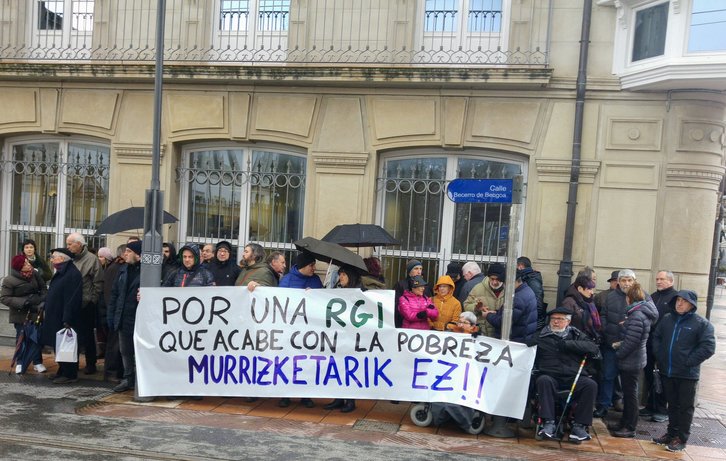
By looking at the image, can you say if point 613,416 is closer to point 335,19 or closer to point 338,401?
point 338,401

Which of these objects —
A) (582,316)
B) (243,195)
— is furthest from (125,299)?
(582,316)

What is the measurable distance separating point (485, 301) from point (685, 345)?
2071mm

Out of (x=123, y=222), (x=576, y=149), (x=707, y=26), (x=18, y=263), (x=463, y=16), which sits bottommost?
(x=18, y=263)

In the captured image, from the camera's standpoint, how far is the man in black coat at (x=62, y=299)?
862 cm

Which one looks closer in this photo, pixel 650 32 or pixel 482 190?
pixel 482 190

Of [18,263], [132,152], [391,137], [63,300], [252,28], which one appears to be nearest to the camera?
[63,300]

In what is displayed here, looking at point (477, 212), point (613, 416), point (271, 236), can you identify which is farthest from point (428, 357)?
point (271, 236)

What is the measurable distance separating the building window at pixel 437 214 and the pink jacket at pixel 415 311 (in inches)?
107

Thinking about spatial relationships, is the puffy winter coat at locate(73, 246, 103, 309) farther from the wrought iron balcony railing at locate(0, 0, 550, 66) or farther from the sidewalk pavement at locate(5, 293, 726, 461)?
the wrought iron balcony railing at locate(0, 0, 550, 66)

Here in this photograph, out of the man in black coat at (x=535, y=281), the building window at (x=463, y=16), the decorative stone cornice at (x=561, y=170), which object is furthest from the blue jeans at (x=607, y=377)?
the building window at (x=463, y=16)

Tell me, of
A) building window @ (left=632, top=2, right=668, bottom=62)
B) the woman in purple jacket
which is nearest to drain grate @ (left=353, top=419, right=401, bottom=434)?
the woman in purple jacket

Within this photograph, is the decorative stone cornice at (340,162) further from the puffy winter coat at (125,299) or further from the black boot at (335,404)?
the black boot at (335,404)

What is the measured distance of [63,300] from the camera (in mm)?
8656

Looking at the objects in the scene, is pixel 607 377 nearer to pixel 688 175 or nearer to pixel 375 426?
pixel 375 426
